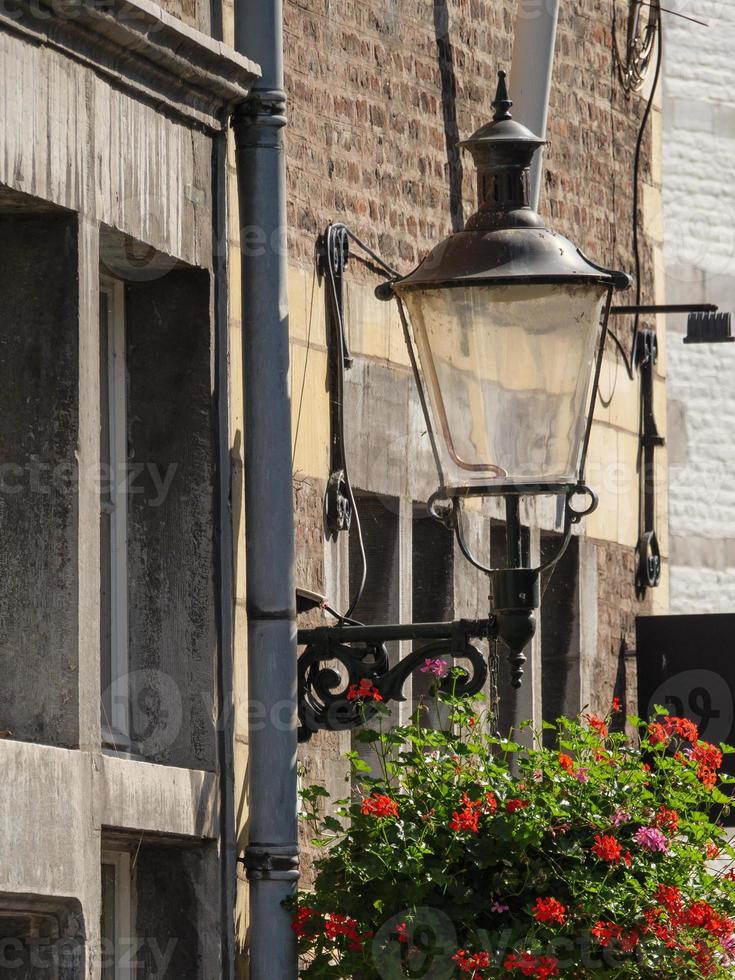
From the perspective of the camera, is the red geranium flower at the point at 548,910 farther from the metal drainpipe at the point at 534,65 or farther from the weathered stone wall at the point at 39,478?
the metal drainpipe at the point at 534,65

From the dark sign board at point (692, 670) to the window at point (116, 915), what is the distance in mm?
2667

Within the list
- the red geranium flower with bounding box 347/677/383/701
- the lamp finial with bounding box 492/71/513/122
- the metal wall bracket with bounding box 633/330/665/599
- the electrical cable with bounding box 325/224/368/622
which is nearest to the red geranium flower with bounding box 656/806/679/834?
the red geranium flower with bounding box 347/677/383/701

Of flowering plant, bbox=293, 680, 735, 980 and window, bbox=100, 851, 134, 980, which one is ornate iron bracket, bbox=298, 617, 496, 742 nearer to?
flowering plant, bbox=293, 680, 735, 980

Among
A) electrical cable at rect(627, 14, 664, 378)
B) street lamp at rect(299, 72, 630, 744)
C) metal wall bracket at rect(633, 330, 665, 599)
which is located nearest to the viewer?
street lamp at rect(299, 72, 630, 744)

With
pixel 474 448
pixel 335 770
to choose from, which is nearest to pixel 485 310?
pixel 474 448

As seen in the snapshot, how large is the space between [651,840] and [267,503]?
1.27m

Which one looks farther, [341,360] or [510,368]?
[341,360]

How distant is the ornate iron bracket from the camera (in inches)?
239

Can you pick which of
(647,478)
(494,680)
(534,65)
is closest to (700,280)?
(647,478)

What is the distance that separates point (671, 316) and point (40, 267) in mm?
6107

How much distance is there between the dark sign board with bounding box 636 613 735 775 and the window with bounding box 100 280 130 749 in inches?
104

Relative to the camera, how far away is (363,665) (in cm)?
617

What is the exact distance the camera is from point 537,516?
8.24 m

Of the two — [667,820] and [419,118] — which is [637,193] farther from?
[667,820]
